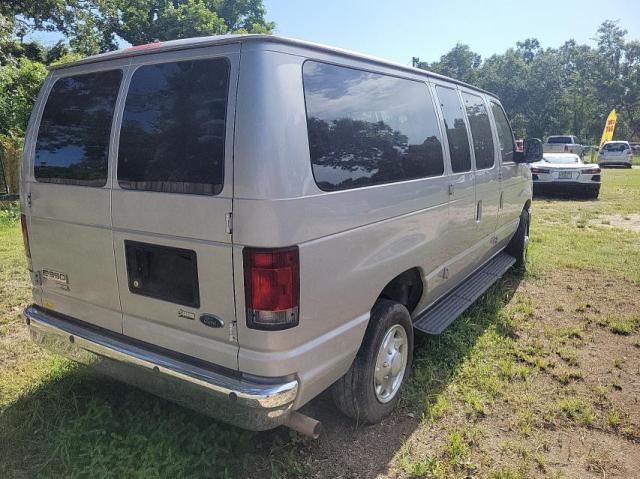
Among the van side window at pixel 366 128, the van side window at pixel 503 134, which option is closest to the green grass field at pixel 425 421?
the van side window at pixel 366 128

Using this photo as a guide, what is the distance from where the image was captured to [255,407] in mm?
2182

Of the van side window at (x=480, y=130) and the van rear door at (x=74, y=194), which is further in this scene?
the van side window at (x=480, y=130)

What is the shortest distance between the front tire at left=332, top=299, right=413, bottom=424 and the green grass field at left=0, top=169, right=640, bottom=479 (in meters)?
0.16

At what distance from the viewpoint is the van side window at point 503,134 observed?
16.9 ft

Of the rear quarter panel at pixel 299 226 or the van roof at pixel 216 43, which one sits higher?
the van roof at pixel 216 43

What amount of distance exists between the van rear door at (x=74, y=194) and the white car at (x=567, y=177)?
11.9 m

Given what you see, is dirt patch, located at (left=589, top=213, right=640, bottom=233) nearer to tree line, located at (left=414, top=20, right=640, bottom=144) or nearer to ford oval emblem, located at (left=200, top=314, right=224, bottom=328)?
ford oval emblem, located at (left=200, top=314, right=224, bottom=328)

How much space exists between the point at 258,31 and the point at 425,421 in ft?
67.2

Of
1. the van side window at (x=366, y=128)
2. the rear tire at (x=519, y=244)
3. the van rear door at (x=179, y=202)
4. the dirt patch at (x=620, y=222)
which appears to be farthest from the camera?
the dirt patch at (x=620, y=222)

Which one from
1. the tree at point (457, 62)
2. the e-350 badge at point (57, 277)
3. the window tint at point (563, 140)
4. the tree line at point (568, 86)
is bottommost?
the e-350 badge at point (57, 277)

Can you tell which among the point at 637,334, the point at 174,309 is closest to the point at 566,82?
the point at 637,334

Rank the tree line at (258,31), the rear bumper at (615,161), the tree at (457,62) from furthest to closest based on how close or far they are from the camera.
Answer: the tree at (457,62) → the rear bumper at (615,161) → the tree line at (258,31)

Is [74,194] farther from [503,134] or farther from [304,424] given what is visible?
[503,134]

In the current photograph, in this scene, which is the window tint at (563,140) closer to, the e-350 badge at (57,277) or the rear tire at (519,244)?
the rear tire at (519,244)
